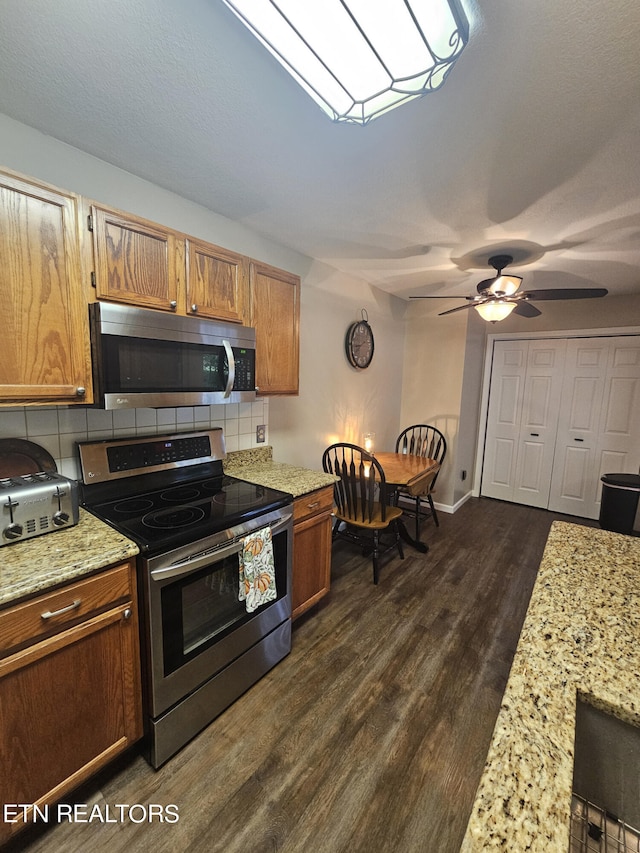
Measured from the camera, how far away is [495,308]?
2725 mm

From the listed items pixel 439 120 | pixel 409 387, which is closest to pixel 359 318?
pixel 409 387

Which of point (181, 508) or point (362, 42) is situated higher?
point (362, 42)

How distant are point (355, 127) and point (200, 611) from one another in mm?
2056

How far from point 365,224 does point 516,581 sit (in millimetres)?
2820

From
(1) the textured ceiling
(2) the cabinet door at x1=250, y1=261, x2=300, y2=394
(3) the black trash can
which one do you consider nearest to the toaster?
(2) the cabinet door at x1=250, y1=261, x2=300, y2=394

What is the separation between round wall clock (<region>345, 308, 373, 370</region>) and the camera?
3.48 metres

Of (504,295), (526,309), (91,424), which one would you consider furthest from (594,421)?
(91,424)

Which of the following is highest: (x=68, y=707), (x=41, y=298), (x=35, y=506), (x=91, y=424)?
(x=41, y=298)

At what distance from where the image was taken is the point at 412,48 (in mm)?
956

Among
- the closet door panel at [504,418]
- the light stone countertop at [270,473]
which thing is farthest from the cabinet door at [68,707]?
the closet door panel at [504,418]

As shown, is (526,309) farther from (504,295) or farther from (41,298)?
(41,298)

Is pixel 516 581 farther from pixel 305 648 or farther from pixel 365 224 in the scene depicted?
pixel 365 224

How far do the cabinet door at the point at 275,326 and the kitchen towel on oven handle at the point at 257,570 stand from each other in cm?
92

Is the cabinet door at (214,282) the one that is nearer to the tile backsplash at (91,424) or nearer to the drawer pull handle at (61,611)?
the tile backsplash at (91,424)
